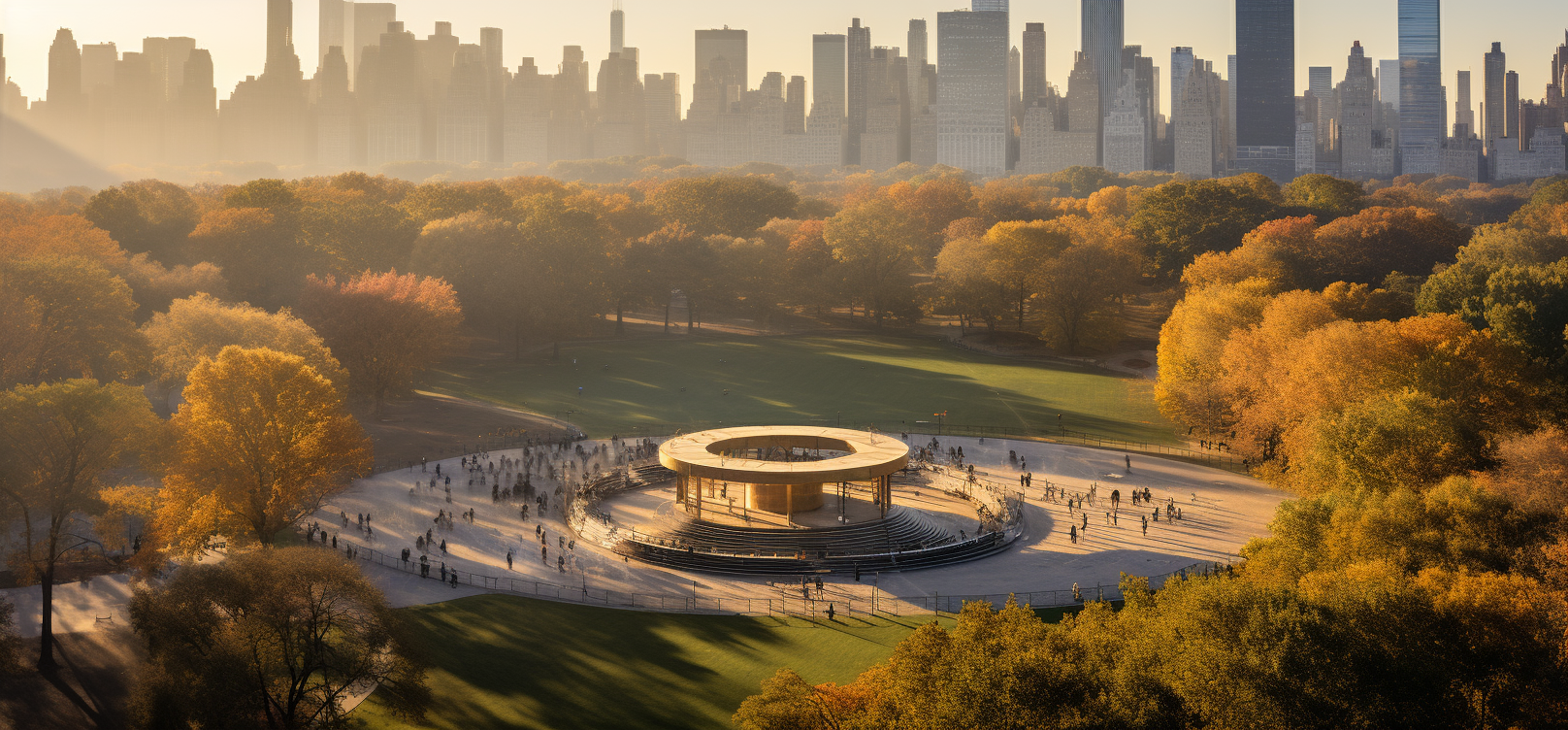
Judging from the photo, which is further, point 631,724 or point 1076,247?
point 1076,247

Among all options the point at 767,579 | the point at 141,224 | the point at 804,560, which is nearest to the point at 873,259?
the point at 804,560

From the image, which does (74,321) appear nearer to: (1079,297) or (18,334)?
(18,334)

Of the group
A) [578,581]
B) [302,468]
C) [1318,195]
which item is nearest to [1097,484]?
[578,581]

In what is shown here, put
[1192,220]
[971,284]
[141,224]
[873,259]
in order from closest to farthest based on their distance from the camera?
1. [971,284]
2. [141,224]
3. [873,259]
4. [1192,220]

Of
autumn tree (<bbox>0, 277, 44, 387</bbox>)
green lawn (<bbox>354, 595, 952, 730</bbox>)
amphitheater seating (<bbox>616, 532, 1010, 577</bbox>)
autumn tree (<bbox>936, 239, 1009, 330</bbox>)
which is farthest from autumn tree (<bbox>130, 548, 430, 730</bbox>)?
autumn tree (<bbox>936, 239, 1009, 330</bbox>)

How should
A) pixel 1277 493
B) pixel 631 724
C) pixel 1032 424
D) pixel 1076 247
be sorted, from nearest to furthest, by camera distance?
1. pixel 631 724
2. pixel 1277 493
3. pixel 1032 424
4. pixel 1076 247

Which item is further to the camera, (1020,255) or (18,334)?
(1020,255)

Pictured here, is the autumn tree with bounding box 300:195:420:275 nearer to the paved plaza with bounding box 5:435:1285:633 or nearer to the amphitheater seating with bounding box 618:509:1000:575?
the paved plaza with bounding box 5:435:1285:633

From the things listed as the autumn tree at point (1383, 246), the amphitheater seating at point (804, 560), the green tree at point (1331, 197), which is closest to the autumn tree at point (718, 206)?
the autumn tree at point (1383, 246)

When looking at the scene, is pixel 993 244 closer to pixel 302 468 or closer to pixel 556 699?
pixel 302 468
